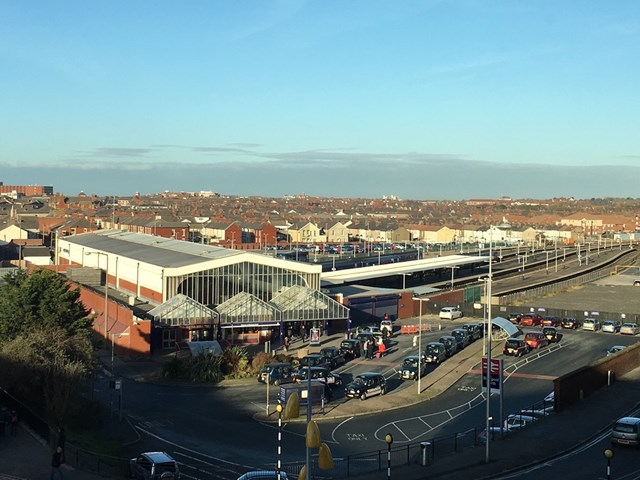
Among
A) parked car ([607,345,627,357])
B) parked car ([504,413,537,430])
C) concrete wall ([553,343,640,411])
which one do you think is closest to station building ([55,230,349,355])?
parked car ([607,345,627,357])

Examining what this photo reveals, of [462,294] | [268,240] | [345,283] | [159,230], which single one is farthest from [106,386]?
[268,240]

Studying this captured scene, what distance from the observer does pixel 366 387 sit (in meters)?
39.5

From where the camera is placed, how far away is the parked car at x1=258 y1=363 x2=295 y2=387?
42.5 metres

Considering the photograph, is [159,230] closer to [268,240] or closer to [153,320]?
[268,240]

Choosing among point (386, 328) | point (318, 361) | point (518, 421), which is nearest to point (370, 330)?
point (386, 328)

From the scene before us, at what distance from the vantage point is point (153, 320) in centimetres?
5069

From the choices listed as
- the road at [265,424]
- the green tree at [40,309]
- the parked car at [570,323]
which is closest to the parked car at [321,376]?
the road at [265,424]

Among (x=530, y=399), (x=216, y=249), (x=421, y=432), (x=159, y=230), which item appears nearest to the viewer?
(x=421, y=432)

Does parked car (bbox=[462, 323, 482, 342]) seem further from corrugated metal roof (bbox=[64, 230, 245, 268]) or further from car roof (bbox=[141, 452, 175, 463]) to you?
car roof (bbox=[141, 452, 175, 463])

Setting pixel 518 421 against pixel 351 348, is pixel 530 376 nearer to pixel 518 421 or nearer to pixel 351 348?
pixel 351 348

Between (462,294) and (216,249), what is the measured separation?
24.6 m

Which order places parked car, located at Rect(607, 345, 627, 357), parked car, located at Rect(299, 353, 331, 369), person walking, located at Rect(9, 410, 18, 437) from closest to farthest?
person walking, located at Rect(9, 410, 18, 437), parked car, located at Rect(299, 353, 331, 369), parked car, located at Rect(607, 345, 627, 357)

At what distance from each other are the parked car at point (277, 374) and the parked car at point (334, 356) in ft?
13.9

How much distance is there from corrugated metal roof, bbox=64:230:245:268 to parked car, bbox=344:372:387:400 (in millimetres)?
19997
